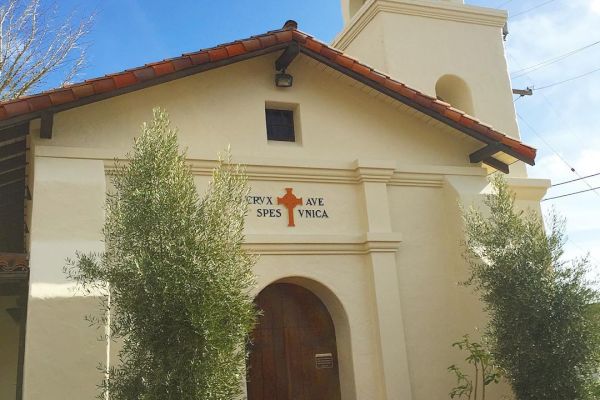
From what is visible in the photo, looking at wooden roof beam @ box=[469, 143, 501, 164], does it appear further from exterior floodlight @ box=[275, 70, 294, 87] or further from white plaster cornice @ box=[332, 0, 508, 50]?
white plaster cornice @ box=[332, 0, 508, 50]

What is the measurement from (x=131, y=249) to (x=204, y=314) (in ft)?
2.78

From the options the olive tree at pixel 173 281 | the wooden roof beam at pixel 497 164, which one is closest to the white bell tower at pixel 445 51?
the wooden roof beam at pixel 497 164

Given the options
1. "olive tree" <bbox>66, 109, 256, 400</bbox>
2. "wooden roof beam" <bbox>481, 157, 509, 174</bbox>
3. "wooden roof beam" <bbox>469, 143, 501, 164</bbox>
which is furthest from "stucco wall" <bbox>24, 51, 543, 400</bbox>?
"olive tree" <bbox>66, 109, 256, 400</bbox>

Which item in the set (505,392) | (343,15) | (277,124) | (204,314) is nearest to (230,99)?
(277,124)

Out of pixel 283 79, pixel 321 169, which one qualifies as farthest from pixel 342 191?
pixel 283 79

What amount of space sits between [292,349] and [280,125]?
320 centimetres

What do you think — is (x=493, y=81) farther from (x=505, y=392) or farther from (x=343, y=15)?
(x=505, y=392)

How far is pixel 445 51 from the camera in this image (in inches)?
496

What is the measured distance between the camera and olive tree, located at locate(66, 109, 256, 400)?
508 cm

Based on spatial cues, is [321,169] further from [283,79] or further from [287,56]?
[287,56]

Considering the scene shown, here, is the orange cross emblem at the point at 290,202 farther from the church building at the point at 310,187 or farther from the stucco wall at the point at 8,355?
the stucco wall at the point at 8,355

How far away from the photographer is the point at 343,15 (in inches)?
592

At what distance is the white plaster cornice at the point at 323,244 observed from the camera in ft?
27.1

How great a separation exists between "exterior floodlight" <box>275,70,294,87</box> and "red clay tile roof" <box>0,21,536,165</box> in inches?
16.7
